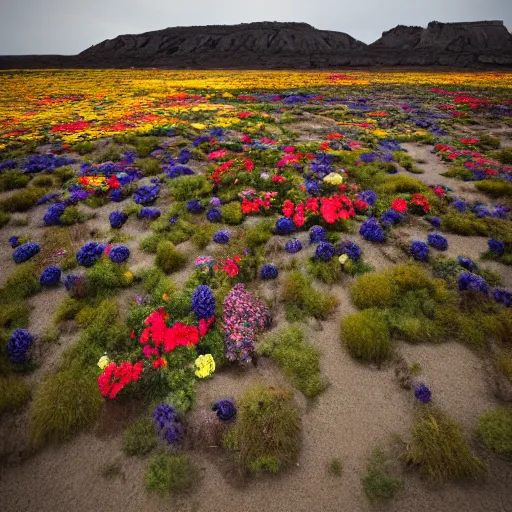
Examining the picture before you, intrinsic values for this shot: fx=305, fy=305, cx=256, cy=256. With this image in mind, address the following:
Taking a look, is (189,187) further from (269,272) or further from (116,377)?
(116,377)

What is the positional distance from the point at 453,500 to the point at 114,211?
10.4 m

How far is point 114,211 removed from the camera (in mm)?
9820

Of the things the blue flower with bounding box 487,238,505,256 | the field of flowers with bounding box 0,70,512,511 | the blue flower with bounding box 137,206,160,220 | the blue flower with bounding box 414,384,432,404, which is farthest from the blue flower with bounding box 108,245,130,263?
the blue flower with bounding box 487,238,505,256

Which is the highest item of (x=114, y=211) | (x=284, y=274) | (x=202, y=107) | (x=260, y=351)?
(x=202, y=107)

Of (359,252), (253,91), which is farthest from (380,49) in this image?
(359,252)

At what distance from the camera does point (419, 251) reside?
773 centimetres

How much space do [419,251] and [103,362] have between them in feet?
25.0

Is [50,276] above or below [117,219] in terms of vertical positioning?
below

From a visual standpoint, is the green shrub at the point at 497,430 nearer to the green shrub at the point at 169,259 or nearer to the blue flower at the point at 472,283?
the blue flower at the point at 472,283

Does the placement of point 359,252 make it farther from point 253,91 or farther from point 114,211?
point 253,91

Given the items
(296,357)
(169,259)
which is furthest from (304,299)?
(169,259)

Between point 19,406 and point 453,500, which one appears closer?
point 453,500

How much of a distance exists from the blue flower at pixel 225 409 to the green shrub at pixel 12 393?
334cm

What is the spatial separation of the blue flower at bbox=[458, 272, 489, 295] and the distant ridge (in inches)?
3320
